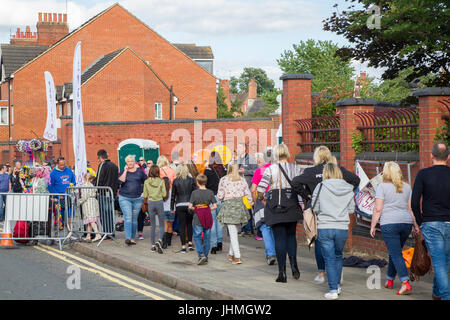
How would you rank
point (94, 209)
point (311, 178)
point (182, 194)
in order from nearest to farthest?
point (311, 178), point (182, 194), point (94, 209)

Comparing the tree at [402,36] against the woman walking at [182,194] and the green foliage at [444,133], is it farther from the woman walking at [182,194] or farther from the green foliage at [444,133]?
the woman walking at [182,194]

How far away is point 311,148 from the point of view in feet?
46.5

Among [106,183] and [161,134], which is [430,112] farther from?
[161,134]

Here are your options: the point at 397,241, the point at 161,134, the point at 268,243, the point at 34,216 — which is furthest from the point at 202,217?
the point at 161,134

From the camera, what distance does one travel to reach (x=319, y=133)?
13.9 m

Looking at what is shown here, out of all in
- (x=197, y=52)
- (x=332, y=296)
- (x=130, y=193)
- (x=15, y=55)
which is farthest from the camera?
A: (x=197, y=52)

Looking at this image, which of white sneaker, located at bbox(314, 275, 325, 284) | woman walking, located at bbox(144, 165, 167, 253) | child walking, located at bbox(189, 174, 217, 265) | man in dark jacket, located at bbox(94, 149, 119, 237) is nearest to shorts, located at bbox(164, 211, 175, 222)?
woman walking, located at bbox(144, 165, 167, 253)

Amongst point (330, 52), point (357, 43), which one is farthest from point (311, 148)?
point (330, 52)

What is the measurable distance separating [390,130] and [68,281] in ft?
20.0

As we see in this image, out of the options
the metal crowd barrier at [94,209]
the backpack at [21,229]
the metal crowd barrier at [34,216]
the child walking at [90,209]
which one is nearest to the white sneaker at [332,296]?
the metal crowd barrier at [94,209]

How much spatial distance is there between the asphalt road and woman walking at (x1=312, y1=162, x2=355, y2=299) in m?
1.95

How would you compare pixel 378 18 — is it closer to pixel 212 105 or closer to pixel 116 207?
pixel 116 207

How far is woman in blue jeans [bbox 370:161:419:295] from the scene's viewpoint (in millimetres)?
8320

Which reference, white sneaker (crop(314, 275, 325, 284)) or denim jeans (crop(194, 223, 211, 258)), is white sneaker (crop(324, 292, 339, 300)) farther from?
denim jeans (crop(194, 223, 211, 258))
